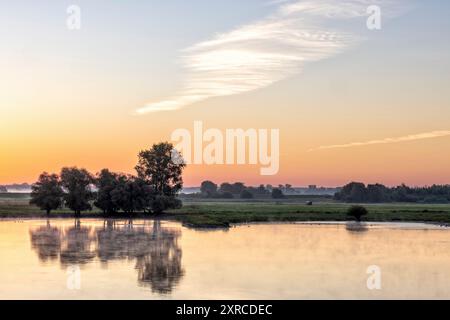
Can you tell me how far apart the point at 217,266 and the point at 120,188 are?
62.6 meters

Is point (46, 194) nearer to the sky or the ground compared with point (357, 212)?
nearer to the sky

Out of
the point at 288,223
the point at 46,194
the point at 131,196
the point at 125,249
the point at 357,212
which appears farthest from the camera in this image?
the point at 46,194

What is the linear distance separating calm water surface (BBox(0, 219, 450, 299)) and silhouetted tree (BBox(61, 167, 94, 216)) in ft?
120

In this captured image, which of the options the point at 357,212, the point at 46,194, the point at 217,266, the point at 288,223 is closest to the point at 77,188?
the point at 46,194

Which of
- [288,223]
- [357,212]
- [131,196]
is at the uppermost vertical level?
[131,196]

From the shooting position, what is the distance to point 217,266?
124 feet

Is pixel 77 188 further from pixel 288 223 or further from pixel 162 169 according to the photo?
pixel 288 223

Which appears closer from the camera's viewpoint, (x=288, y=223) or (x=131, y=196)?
(x=288, y=223)

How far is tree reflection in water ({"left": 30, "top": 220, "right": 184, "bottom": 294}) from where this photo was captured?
33969 millimetres

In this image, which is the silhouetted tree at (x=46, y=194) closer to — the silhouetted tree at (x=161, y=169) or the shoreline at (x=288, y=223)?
the shoreline at (x=288, y=223)

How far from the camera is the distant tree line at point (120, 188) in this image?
97750 millimetres

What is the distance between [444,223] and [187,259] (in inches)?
2302

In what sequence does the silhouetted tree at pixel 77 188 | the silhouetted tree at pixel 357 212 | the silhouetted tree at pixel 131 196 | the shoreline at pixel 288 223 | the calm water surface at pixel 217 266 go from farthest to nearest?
the silhouetted tree at pixel 77 188 < the silhouetted tree at pixel 131 196 < the silhouetted tree at pixel 357 212 < the shoreline at pixel 288 223 < the calm water surface at pixel 217 266

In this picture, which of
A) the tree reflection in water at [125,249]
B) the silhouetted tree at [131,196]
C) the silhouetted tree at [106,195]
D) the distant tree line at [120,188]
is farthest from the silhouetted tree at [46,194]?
the tree reflection in water at [125,249]
